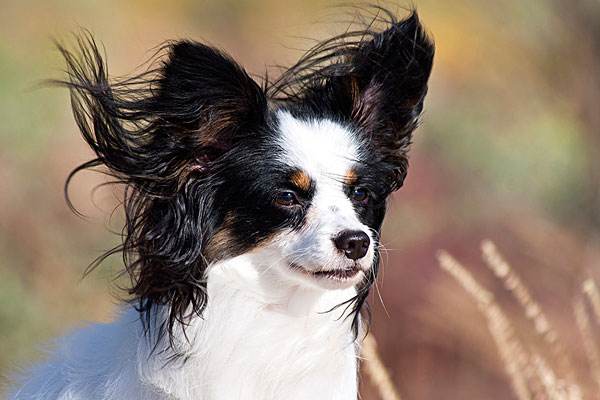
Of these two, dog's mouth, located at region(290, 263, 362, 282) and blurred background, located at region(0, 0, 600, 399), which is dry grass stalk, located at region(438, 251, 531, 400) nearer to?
dog's mouth, located at region(290, 263, 362, 282)

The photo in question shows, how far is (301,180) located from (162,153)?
481 millimetres

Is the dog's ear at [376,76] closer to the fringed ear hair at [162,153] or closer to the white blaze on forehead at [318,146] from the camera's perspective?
the white blaze on forehead at [318,146]

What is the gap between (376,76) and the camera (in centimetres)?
453

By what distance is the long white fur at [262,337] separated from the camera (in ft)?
13.6

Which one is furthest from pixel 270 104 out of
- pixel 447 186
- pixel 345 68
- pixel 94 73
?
pixel 447 186

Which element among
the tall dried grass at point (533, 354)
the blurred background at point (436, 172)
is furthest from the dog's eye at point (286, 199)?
the blurred background at point (436, 172)

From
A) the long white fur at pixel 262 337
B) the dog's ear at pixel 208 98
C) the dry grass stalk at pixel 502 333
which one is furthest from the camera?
the dry grass stalk at pixel 502 333

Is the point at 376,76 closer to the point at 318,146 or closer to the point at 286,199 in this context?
the point at 318,146

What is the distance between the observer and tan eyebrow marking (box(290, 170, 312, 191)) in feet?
13.8

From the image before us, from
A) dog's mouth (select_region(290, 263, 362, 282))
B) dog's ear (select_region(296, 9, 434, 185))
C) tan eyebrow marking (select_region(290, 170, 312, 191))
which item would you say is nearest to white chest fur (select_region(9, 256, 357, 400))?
dog's mouth (select_region(290, 263, 362, 282))

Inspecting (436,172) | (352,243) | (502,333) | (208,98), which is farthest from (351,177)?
(436,172)

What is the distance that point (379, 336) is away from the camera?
29.0ft

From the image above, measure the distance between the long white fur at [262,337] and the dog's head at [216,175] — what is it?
0.03ft

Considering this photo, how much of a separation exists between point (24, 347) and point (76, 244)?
35.1 inches
